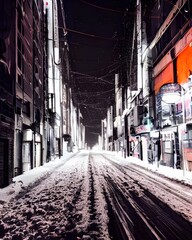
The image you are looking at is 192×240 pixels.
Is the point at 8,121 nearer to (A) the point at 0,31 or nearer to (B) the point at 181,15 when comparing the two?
(A) the point at 0,31

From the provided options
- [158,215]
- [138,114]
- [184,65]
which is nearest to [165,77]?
[184,65]

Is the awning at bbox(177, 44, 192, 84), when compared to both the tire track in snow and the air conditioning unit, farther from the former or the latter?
the tire track in snow

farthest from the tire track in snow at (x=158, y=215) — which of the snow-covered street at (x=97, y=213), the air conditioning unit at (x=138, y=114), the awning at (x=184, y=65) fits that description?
the air conditioning unit at (x=138, y=114)

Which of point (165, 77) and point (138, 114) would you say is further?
point (138, 114)

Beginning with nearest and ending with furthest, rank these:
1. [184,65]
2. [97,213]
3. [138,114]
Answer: [97,213] → [184,65] → [138,114]

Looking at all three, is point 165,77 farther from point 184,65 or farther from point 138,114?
point 138,114

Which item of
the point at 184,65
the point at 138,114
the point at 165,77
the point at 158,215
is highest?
the point at 165,77

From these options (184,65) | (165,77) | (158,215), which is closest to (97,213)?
(158,215)

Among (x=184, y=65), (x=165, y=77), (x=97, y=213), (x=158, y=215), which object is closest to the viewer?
(x=158, y=215)

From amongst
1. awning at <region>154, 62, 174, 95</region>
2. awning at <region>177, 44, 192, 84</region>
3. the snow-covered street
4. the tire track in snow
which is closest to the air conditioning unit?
awning at <region>154, 62, 174, 95</region>

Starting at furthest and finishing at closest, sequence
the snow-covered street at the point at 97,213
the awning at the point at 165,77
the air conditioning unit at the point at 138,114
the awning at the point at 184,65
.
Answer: the air conditioning unit at the point at 138,114 → the awning at the point at 165,77 → the awning at the point at 184,65 → the snow-covered street at the point at 97,213

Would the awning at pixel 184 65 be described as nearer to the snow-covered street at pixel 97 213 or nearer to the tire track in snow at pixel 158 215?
the snow-covered street at pixel 97 213

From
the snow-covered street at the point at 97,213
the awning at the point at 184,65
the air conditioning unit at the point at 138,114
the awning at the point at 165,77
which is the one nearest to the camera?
the snow-covered street at the point at 97,213

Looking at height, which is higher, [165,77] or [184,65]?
[165,77]
